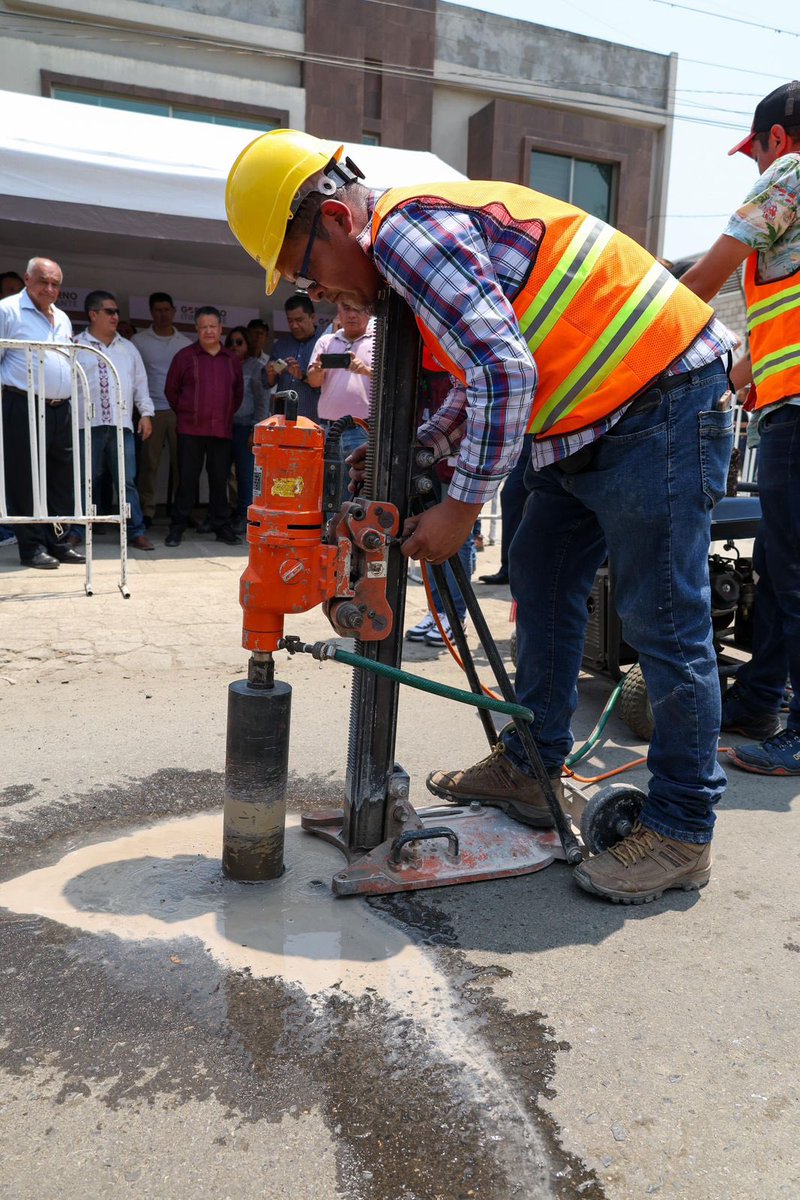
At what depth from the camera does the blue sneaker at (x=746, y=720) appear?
147 inches

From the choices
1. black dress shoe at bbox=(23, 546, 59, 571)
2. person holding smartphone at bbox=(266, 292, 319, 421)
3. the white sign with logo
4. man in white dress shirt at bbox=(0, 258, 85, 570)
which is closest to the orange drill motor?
man in white dress shirt at bbox=(0, 258, 85, 570)

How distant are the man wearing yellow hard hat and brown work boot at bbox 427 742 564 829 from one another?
11.9 inches

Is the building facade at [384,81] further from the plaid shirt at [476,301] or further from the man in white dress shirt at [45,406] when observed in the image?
the plaid shirt at [476,301]

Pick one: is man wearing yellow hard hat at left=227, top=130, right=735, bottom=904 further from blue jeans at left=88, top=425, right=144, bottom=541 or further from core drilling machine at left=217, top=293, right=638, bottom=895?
blue jeans at left=88, top=425, right=144, bottom=541

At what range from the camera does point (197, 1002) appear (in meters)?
1.88

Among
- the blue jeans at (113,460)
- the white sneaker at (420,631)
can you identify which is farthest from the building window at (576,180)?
the white sneaker at (420,631)

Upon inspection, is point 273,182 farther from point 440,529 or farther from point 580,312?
point 440,529

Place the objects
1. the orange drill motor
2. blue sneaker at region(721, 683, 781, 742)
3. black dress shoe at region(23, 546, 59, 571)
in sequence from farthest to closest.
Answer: black dress shoe at region(23, 546, 59, 571) < blue sneaker at region(721, 683, 781, 742) < the orange drill motor

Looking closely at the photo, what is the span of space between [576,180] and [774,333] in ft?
44.4

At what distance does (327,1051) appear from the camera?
5.75 ft

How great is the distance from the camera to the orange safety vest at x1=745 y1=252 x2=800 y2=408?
123 inches

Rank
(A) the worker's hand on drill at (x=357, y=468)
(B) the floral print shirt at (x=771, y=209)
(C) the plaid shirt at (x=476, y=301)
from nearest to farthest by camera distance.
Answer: (C) the plaid shirt at (x=476, y=301) < (A) the worker's hand on drill at (x=357, y=468) < (B) the floral print shirt at (x=771, y=209)

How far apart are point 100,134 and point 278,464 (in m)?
6.25

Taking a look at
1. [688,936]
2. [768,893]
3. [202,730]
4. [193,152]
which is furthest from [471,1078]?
[193,152]
